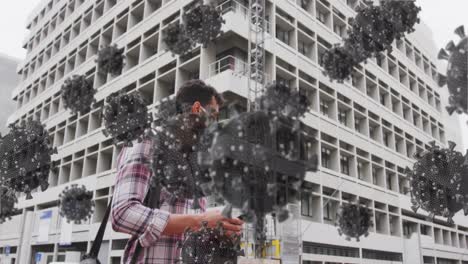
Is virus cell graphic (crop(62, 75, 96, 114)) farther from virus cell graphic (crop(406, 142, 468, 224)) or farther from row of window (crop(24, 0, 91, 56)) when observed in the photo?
row of window (crop(24, 0, 91, 56))

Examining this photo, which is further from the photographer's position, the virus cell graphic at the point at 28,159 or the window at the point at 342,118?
the window at the point at 342,118

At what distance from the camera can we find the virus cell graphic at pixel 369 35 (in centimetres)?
171

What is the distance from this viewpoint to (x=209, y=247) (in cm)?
164

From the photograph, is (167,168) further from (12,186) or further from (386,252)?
(386,252)

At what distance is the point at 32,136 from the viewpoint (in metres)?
2.49

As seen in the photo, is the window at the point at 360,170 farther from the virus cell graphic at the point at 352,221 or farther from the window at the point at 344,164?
the virus cell graphic at the point at 352,221

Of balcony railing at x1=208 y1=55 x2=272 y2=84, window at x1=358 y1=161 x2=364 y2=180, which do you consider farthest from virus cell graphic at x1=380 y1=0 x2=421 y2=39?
window at x1=358 y1=161 x2=364 y2=180

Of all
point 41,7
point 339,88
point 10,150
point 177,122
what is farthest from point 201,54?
point 41,7

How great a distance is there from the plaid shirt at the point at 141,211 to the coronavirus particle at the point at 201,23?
66cm

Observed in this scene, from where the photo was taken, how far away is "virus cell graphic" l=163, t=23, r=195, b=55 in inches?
81.6

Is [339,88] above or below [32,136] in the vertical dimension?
above

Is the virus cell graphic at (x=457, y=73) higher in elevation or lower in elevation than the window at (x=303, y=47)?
lower

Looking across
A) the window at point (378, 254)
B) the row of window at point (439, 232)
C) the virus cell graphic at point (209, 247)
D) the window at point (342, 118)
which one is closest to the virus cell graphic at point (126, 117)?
the virus cell graphic at point (209, 247)

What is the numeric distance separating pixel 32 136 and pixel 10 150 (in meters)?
0.18
